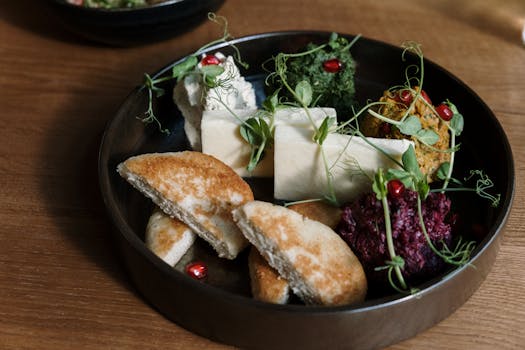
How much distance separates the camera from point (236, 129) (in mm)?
1724

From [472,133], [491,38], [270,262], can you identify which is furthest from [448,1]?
[270,262]

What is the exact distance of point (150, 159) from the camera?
1.61 metres

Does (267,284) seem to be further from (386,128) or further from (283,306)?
(386,128)

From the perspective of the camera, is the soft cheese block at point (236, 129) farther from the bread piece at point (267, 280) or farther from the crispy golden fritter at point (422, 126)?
the bread piece at point (267, 280)

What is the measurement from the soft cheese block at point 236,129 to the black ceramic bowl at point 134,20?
0.56 m

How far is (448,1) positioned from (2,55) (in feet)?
5.30

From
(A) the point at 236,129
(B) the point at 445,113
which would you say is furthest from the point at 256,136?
(B) the point at 445,113

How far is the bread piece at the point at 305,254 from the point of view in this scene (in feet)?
4.49

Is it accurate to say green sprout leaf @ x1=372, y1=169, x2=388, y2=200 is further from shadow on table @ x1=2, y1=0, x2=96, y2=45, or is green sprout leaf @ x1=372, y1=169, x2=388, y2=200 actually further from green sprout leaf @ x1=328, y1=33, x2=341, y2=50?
shadow on table @ x1=2, y1=0, x2=96, y2=45

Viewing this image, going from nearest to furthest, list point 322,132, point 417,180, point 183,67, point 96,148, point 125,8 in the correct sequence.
→ point 417,180
point 322,132
point 183,67
point 96,148
point 125,8

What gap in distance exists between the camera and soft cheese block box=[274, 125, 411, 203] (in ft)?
5.32

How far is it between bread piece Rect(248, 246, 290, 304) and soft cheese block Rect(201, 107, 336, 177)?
37cm

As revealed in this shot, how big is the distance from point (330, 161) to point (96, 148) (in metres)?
0.71

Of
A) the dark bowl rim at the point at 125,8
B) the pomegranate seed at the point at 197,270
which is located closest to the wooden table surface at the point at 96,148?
the pomegranate seed at the point at 197,270
